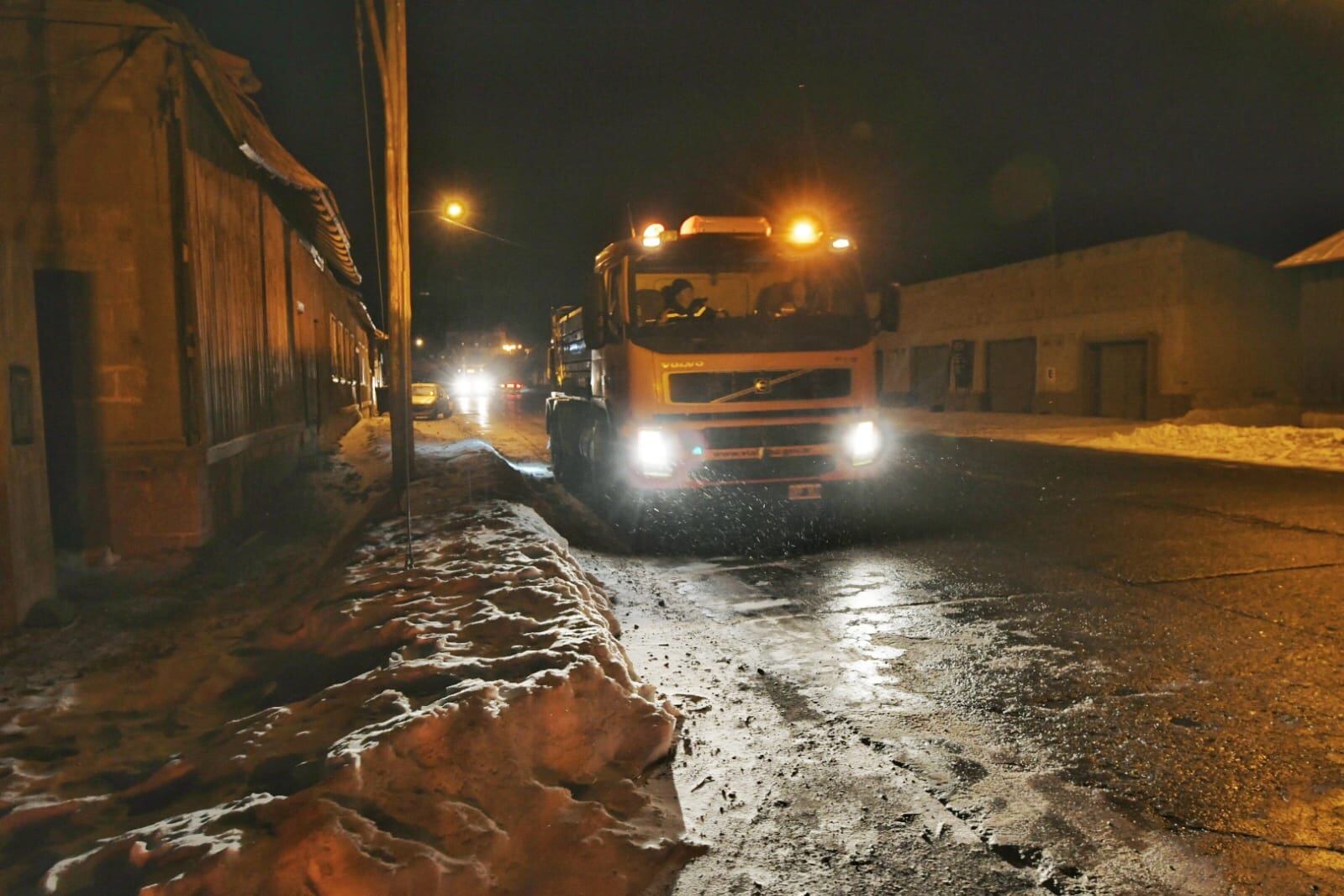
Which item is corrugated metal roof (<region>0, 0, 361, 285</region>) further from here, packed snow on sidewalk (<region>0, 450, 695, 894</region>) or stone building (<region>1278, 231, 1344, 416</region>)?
stone building (<region>1278, 231, 1344, 416</region>)

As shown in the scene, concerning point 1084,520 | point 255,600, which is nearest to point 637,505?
point 255,600

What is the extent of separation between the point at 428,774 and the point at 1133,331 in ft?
93.3

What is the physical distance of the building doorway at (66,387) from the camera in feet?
24.2

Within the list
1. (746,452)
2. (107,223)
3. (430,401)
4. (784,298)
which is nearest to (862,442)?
(746,452)

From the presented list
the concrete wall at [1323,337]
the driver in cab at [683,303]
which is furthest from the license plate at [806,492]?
the concrete wall at [1323,337]

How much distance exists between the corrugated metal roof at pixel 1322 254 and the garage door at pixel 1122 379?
17.4ft

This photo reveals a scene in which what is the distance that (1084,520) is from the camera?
9320 millimetres

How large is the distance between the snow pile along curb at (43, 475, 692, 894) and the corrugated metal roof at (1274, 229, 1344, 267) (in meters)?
22.7

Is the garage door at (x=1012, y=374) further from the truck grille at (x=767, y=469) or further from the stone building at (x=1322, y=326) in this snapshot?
the truck grille at (x=767, y=469)

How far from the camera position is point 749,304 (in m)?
9.74

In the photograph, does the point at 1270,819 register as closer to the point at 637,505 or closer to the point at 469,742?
the point at 469,742

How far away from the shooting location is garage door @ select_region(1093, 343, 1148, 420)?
1047 inches

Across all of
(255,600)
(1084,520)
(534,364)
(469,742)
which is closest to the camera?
(469,742)

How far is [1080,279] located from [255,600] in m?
28.3
